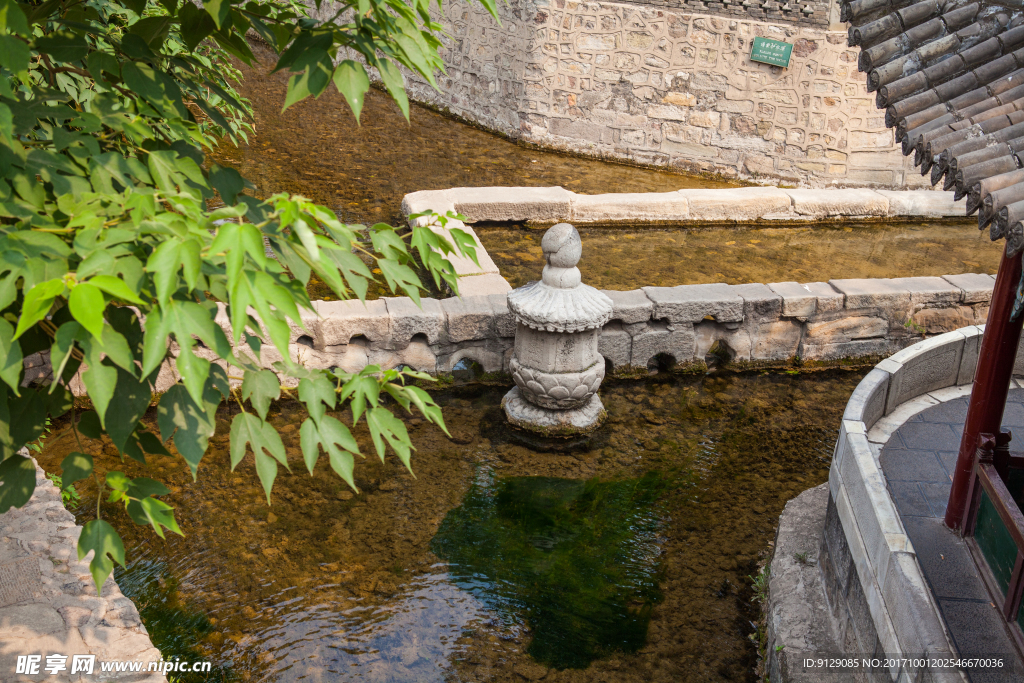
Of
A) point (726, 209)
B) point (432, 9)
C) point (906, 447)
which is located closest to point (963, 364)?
point (906, 447)

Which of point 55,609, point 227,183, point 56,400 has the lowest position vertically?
point 55,609

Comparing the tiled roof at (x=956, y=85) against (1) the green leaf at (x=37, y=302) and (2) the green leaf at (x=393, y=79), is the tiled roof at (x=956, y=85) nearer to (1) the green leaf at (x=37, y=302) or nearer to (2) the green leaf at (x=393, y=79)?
(2) the green leaf at (x=393, y=79)

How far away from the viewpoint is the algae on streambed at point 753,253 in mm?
7281

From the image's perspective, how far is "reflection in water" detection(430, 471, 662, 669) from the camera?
383 centimetres

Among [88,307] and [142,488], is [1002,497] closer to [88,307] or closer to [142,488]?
[142,488]

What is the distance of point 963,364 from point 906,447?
2.99ft

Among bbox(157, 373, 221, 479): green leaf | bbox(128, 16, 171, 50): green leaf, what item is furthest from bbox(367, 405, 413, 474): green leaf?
bbox(128, 16, 171, 50): green leaf

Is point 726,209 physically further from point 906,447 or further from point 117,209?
point 117,209

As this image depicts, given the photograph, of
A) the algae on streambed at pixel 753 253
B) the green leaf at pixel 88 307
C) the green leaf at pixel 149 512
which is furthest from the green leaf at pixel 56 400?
the algae on streambed at pixel 753 253

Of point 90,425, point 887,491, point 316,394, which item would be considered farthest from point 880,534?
point 90,425

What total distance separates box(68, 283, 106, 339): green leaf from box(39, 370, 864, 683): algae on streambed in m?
2.57

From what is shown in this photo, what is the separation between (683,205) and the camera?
333 inches

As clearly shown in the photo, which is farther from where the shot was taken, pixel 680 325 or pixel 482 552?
pixel 680 325

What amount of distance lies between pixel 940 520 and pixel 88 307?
355 centimetres
